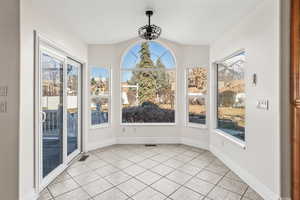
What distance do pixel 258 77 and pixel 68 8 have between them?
303 centimetres

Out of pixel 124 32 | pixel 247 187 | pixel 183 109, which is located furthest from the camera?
pixel 183 109

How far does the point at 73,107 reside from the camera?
3.64 metres

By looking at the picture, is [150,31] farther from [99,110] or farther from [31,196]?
[31,196]

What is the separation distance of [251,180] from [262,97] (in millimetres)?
1249

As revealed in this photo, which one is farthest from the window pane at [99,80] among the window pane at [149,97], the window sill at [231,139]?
the window sill at [231,139]

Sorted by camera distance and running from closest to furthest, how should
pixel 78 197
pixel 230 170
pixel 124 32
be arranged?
pixel 78 197, pixel 230 170, pixel 124 32

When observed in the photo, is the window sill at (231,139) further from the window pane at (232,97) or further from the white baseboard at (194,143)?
the white baseboard at (194,143)

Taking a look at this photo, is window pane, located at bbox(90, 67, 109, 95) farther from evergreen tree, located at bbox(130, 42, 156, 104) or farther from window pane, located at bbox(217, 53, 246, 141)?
window pane, located at bbox(217, 53, 246, 141)

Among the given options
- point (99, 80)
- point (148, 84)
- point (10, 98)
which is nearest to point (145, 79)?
point (148, 84)

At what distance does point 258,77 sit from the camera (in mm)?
2332

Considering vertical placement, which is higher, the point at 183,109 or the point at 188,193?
the point at 183,109

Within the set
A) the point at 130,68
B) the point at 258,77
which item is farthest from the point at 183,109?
the point at 258,77

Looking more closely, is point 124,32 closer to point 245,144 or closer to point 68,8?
point 68,8

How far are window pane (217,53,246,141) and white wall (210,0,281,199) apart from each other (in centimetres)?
27
